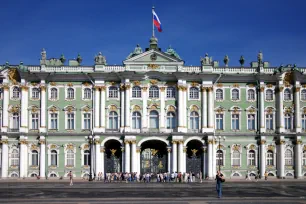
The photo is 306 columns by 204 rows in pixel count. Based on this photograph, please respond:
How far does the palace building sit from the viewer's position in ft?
222

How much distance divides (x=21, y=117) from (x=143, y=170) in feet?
58.9

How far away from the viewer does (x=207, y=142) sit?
6762 centimetres

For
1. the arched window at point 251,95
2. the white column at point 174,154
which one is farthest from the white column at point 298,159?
the white column at point 174,154

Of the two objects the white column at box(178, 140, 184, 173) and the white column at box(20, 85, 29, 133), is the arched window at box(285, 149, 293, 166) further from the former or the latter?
the white column at box(20, 85, 29, 133)

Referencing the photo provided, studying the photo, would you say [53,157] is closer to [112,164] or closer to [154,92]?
[112,164]

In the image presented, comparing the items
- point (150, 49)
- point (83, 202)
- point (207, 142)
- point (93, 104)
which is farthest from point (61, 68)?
point (83, 202)

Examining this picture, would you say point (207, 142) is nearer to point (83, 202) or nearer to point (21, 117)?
point (21, 117)

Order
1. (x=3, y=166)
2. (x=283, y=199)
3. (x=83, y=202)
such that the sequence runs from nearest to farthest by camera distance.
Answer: (x=83, y=202), (x=283, y=199), (x=3, y=166)

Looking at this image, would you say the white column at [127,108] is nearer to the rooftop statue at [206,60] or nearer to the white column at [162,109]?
the white column at [162,109]

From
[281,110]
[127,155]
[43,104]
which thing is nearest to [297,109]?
[281,110]

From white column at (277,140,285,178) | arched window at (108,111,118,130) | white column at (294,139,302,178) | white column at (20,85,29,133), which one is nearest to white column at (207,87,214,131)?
white column at (277,140,285,178)

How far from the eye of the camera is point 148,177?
62.9 metres

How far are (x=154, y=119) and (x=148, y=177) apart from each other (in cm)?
921

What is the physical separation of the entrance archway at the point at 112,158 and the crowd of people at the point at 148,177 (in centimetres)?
140
